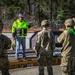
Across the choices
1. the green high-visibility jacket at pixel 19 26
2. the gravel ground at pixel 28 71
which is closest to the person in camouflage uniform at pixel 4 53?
the gravel ground at pixel 28 71

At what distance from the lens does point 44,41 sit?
1020cm

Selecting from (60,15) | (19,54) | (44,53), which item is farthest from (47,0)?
(44,53)

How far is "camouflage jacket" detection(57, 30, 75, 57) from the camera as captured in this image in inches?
356

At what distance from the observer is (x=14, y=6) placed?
41719 mm

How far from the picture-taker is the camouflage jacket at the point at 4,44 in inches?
329

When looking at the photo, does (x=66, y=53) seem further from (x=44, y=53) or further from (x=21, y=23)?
(x=21, y=23)

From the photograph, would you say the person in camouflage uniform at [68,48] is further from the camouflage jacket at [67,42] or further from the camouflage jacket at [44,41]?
the camouflage jacket at [44,41]

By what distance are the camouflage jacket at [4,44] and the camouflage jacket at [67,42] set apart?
56.4 inches

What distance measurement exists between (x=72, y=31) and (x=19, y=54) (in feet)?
17.0

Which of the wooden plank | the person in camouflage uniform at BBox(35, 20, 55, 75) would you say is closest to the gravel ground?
the wooden plank

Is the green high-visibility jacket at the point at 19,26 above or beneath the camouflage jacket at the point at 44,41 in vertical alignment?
above

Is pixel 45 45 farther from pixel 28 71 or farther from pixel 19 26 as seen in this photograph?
pixel 19 26

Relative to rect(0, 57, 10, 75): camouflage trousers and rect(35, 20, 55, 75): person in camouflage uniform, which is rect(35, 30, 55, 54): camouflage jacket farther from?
rect(0, 57, 10, 75): camouflage trousers

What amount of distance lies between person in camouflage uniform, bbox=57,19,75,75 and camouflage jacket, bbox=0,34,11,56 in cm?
143
